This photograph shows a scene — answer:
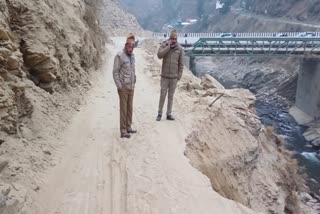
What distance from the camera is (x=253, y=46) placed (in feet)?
142

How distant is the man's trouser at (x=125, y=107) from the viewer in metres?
8.18

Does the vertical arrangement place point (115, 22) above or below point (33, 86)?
above

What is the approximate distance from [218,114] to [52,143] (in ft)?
16.8

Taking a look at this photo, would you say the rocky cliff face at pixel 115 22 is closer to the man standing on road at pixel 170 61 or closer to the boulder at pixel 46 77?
the boulder at pixel 46 77

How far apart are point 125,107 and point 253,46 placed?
37.4 meters

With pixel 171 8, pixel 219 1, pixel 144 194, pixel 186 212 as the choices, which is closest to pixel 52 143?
pixel 144 194

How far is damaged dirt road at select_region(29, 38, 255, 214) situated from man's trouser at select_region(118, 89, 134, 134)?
32 centimetres

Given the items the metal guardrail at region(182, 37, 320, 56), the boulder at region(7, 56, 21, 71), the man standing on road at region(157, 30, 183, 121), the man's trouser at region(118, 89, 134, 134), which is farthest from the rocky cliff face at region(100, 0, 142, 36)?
the boulder at region(7, 56, 21, 71)

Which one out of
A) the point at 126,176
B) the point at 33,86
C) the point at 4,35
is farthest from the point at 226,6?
the point at 126,176

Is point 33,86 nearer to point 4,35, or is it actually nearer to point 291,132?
point 4,35

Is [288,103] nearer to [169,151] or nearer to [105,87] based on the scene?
[105,87]

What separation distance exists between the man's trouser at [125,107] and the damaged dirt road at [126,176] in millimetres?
320

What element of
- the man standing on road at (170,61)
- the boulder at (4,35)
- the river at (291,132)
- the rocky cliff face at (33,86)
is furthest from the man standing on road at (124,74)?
the river at (291,132)

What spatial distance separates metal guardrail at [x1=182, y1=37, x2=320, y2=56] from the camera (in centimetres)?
4244
